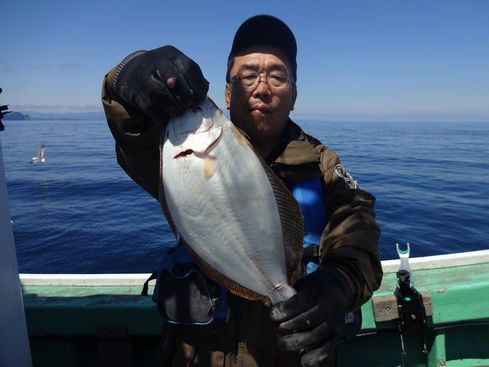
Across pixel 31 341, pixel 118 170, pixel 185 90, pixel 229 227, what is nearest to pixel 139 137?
pixel 185 90

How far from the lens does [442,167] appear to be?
18.5 meters

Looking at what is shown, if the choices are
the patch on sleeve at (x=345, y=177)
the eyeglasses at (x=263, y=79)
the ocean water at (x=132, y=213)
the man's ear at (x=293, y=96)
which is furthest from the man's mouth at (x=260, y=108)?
the ocean water at (x=132, y=213)

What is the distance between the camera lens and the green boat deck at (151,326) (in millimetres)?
2963

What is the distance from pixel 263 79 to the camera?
2.12m

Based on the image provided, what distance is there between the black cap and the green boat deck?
2.06 metres

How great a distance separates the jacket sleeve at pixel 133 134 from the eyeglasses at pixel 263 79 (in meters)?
0.63

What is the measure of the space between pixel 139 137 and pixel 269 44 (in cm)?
102

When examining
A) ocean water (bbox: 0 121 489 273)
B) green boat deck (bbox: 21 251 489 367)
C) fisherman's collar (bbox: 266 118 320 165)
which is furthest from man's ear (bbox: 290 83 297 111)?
ocean water (bbox: 0 121 489 273)

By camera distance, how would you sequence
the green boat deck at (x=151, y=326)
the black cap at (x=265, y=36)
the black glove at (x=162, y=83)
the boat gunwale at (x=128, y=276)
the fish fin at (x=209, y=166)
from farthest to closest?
the boat gunwale at (x=128, y=276), the green boat deck at (x=151, y=326), the black cap at (x=265, y=36), the fish fin at (x=209, y=166), the black glove at (x=162, y=83)

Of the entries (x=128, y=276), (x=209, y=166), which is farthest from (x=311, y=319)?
(x=128, y=276)

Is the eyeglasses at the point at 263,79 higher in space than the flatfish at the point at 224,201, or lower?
higher

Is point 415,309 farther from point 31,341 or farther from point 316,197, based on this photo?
point 31,341

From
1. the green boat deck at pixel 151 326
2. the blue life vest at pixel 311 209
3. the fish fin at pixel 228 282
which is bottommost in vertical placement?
the green boat deck at pixel 151 326

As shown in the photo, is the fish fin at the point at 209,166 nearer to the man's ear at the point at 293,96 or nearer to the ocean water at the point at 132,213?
the man's ear at the point at 293,96
